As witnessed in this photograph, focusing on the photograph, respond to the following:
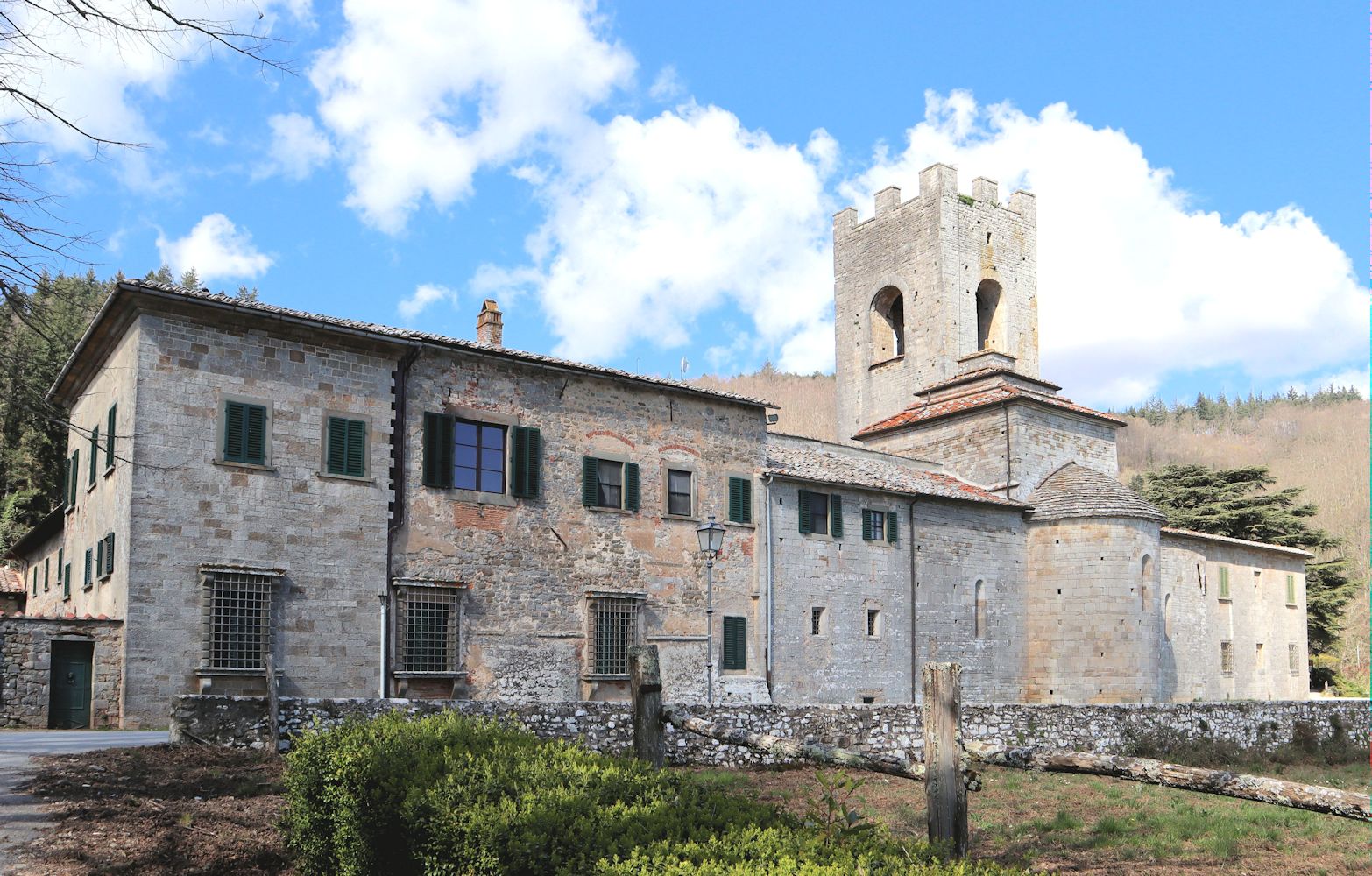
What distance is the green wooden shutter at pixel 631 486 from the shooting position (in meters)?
24.1

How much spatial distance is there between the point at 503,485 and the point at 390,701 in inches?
335

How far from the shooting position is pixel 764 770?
16938mm

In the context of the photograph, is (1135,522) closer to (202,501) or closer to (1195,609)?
(1195,609)

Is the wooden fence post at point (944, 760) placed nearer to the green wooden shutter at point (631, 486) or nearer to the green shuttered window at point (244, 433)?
the green shuttered window at point (244, 433)

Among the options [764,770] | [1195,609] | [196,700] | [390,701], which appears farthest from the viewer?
[1195,609]

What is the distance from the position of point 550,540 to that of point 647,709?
1283 cm

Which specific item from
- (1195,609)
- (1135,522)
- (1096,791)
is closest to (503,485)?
(1096,791)

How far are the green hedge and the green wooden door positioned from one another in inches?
442

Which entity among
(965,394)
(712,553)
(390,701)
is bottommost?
(390,701)

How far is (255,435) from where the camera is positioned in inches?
772

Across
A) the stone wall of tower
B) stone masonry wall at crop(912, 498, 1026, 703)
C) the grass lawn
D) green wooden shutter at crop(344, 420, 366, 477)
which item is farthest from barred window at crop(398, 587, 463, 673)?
the stone wall of tower

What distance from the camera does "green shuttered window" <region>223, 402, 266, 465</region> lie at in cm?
1931

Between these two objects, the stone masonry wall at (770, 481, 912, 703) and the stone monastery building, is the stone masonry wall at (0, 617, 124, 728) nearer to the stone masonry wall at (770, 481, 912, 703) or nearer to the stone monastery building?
the stone monastery building

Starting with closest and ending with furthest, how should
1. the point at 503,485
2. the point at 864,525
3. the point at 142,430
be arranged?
the point at 142,430 < the point at 503,485 < the point at 864,525
